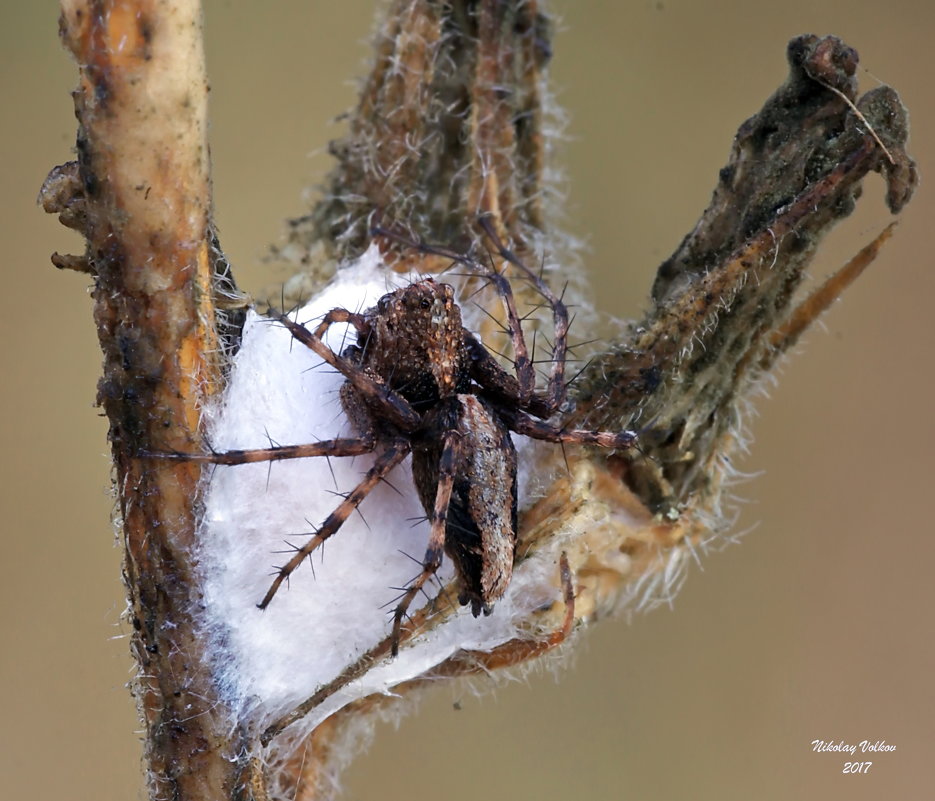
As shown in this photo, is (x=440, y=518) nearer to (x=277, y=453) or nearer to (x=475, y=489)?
(x=475, y=489)

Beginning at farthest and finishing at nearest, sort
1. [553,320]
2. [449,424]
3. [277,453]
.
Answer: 1. [553,320]
2. [449,424]
3. [277,453]

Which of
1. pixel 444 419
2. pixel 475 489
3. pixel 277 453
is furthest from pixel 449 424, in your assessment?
pixel 277 453

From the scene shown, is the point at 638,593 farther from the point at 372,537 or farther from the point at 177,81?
the point at 177,81

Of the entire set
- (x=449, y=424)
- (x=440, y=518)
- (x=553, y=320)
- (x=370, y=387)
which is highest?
(x=553, y=320)

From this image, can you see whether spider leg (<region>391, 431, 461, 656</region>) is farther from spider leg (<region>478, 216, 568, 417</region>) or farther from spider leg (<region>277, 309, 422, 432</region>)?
spider leg (<region>478, 216, 568, 417</region>)

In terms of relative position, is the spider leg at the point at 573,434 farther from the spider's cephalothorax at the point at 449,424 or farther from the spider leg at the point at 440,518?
the spider leg at the point at 440,518

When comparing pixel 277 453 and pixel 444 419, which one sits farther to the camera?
pixel 444 419

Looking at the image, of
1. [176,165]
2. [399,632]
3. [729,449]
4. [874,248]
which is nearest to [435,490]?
[399,632]

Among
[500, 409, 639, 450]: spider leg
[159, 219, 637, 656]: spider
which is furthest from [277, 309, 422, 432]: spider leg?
[500, 409, 639, 450]: spider leg
